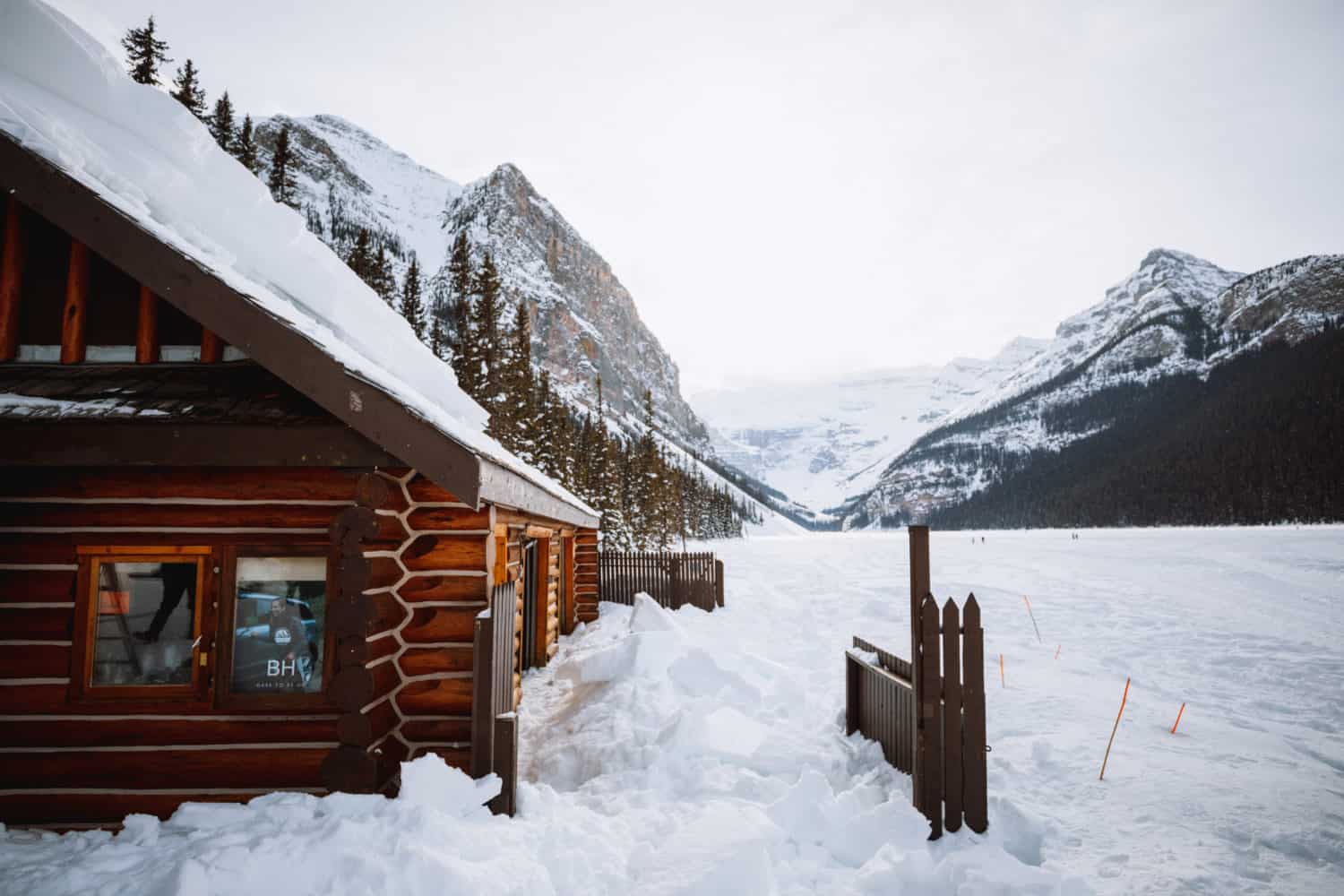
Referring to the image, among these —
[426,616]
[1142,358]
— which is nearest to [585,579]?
[426,616]

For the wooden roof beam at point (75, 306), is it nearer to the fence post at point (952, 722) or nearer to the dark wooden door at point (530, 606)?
the dark wooden door at point (530, 606)

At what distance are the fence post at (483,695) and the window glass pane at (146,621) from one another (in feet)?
7.08

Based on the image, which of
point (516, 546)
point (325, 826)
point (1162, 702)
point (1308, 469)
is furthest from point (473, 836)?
point (1308, 469)

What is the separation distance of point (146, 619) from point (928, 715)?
19.6 ft

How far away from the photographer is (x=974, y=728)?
4.60m

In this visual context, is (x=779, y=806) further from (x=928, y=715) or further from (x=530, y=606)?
(x=530, y=606)

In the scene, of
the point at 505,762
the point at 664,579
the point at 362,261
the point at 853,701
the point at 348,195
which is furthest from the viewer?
the point at 348,195

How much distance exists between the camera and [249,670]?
4594 millimetres

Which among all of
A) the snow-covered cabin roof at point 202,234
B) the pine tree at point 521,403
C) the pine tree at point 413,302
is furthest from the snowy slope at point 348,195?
the snow-covered cabin roof at point 202,234

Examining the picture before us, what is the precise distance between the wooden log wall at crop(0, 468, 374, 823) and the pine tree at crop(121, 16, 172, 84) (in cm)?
2528

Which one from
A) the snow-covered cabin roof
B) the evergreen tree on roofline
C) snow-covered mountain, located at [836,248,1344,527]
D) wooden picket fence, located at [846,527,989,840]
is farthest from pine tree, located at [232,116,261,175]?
snow-covered mountain, located at [836,248,1344,527]

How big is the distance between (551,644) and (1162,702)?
985cm

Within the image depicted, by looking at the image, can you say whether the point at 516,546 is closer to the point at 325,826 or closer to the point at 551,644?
the point at 551,644

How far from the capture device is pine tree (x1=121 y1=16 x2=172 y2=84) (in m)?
21.2
